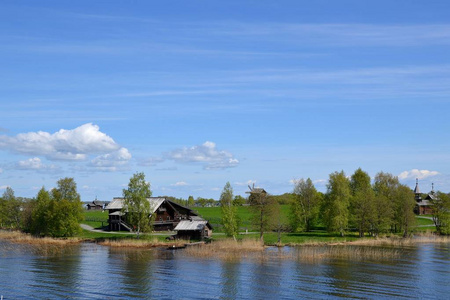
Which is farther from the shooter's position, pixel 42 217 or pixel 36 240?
pixel 42 217

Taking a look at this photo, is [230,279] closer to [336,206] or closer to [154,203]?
[336,206]

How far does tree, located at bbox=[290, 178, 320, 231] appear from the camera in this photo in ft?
344

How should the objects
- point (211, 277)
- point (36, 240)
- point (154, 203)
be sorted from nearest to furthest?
1. point (211, 277)
2. point (36, 240)
3. point (154, 203)

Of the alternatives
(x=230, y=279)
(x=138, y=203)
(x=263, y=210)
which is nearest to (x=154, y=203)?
(x=138, y=203)

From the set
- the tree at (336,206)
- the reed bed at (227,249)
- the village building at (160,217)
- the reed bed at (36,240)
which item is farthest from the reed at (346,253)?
the reed bed at (36,240)

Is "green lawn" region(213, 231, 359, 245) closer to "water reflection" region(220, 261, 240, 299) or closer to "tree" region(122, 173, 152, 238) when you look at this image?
"tree" region(122, 173, 152, 238)

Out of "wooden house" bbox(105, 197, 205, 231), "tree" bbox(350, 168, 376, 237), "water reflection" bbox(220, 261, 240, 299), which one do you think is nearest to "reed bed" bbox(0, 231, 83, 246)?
"wooden house" bbox(105, 197, 205, 231)

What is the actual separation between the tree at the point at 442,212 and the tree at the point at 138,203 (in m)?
61.0

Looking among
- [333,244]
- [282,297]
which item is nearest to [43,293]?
[282,297]

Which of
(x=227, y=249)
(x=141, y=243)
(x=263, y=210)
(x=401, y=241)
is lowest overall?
(x=141, y=243)

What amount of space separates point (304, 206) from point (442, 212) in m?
28.8

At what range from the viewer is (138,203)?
90062mm

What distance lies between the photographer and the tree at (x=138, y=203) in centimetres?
8962

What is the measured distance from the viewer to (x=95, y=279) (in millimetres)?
52219
